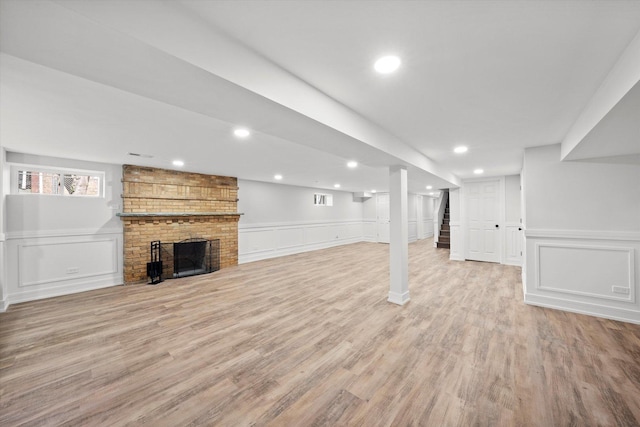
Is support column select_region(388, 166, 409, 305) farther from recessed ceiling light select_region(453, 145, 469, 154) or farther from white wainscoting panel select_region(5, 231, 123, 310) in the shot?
white wainscoting panel select_region(5, 231, 123, 310)

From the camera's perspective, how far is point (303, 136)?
7.23ft

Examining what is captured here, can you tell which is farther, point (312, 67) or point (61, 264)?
point (61, 264)

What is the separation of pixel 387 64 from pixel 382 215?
958 cm

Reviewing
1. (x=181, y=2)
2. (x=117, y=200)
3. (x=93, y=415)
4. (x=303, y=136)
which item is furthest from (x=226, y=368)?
(x=117, y=200)

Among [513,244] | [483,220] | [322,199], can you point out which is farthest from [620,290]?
[322,199]

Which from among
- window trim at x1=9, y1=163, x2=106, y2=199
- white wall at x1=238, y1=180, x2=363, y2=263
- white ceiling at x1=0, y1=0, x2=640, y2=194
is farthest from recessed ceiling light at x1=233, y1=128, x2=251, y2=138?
white wall at x1=238, y1=180, x2=363, y2=263

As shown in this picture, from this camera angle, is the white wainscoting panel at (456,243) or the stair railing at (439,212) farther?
the stair railing at (439,212)

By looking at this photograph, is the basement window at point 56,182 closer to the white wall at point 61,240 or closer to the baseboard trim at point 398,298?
the white wall at point 61,240

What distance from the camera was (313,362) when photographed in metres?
2.22

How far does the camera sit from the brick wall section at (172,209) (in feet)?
15.9

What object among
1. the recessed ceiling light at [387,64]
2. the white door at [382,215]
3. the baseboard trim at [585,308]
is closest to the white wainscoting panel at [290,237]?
the white door at [382,215]

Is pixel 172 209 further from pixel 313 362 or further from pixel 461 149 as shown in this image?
pixel 461 149

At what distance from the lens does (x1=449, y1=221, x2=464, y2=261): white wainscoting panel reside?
6.76m

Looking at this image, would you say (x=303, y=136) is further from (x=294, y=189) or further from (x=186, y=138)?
(x=294, y=189)
